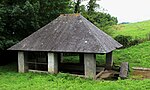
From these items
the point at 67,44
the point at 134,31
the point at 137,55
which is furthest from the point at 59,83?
the point at 134,31

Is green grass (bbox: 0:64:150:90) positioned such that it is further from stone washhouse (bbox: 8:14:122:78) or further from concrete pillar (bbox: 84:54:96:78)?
stone washhouse (bbox: 8:14:122:78)

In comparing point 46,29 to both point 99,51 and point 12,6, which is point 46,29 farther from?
point 99,51

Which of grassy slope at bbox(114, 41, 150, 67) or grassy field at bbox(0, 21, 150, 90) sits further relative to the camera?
grassy slope at bbox(114, 41, 150, 67)

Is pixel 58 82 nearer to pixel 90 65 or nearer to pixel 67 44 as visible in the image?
pixel 90 65

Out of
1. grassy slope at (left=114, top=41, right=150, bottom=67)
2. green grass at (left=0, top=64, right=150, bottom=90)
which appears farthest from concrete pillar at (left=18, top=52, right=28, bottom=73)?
grassy slope at (left=114, top=41, right=150, bottom=67)

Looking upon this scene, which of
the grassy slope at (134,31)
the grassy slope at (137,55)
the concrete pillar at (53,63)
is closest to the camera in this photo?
the concrete pillar at (53,63)

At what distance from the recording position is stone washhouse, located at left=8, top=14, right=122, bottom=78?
602 inches

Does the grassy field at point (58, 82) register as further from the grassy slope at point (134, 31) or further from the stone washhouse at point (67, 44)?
the grassy slope at point (134, 31)

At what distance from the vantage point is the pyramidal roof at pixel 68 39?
1538 cm

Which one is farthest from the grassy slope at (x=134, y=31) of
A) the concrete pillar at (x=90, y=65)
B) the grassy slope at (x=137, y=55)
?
the concrete pillar at (x=90, y=65)

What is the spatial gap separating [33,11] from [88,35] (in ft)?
18.5

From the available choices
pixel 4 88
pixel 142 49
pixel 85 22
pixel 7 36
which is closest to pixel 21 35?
pixel 7 36

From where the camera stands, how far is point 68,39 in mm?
16531

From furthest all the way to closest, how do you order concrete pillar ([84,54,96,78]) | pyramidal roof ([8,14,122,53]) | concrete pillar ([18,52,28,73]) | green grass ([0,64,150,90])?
concrete pillar ([18,52,28,73])
pyramidal roof ([8,14,122,53])
concrete pillar ([84,54,96,78])
green grass ([0,64,150,90])
